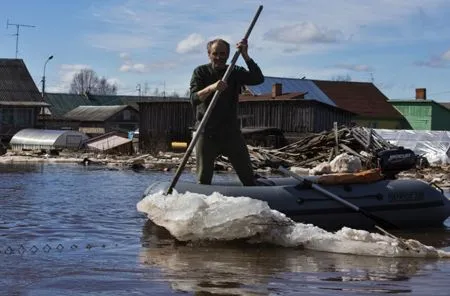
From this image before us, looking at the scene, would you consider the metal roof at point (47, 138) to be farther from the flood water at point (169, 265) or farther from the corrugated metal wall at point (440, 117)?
the flood water at point (169, 265)

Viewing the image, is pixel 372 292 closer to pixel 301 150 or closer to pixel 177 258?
pixel 177 258

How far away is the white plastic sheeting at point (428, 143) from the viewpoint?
2986 cm

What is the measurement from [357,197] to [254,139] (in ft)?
89.9

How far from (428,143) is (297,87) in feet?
84.0

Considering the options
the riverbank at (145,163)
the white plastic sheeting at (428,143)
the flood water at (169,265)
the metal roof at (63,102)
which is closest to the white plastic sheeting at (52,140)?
the riverbank at (145,163)

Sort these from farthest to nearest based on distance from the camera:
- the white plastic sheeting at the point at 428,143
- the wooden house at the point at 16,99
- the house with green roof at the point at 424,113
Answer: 1. the house with green roof at the point at 424,113
2. the wooden house at the point at 16,99
3. the white plastic sheeting at the point at 428,143

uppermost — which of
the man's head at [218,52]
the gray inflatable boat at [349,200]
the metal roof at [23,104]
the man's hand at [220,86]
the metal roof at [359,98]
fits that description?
the metal roof at [359,98]

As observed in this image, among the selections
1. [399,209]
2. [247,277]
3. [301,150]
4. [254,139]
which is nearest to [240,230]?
[247,277]

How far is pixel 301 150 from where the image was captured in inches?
1122

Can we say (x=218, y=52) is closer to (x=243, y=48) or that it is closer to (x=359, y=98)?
(x=243, y=48)

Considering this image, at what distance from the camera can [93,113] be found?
240 ft

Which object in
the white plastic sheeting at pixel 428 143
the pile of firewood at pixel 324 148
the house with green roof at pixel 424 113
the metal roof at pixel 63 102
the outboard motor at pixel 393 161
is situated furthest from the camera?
the metal roof at pixel 63 102

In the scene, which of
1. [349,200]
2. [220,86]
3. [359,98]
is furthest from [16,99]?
[220,86]

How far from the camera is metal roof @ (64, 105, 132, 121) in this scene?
234 feet
